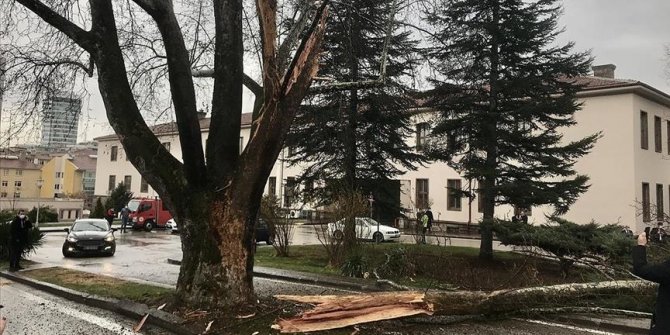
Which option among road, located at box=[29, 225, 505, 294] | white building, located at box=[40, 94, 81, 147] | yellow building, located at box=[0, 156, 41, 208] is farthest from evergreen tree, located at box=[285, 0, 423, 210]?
yellow building, located at box=[0, 156, 41, 208]

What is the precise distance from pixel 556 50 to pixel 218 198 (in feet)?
50.7

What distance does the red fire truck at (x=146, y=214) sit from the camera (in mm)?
34344

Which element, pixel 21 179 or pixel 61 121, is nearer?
pixel 61 121

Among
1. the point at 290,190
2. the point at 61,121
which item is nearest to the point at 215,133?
the point at 61,121

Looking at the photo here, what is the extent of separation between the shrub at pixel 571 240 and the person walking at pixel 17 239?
46.3 feet

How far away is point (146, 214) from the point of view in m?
34.7

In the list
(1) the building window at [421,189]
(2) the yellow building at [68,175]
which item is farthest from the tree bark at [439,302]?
(2) the yellow building at [68,175]

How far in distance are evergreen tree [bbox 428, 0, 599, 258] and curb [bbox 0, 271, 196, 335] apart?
12726 mm

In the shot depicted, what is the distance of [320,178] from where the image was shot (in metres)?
20.4

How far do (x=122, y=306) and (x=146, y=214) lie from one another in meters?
27.8

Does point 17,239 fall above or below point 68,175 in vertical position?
below

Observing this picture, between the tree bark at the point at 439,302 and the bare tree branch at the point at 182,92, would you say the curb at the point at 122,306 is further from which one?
the bare tree branch at the point at 182,92

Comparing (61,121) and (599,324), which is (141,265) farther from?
(599,324)

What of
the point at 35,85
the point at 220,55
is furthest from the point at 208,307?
the point at 35,85
